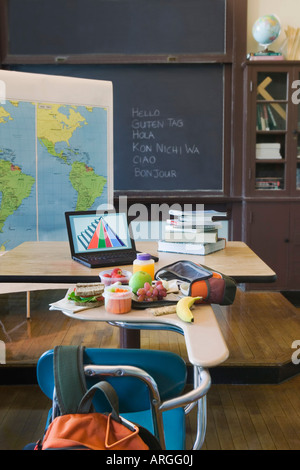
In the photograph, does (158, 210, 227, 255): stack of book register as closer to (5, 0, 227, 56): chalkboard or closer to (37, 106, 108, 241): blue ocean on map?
(37, 106, 108, 241): blue ocean on map

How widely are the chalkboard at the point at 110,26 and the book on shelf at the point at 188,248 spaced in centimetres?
255

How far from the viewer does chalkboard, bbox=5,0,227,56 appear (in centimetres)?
423

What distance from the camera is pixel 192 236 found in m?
2.21

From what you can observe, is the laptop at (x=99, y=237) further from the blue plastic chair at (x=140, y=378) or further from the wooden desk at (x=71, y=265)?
the blue plastic chair at (x=140, y=378)

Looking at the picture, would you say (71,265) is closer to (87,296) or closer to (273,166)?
(87,296)

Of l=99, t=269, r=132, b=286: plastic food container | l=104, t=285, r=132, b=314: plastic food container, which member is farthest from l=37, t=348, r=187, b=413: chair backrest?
l=99, t=269, r=132, b=286: plastic food container

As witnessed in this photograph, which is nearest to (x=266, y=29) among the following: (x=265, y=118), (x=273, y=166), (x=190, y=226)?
(x=265, y=118)

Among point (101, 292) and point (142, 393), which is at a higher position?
point (101, 292)

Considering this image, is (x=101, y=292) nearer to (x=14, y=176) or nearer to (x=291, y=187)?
(x=14, y=176)

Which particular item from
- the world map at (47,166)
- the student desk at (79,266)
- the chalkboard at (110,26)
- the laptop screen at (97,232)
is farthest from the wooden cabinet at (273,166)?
the laptop screen at (97,232)

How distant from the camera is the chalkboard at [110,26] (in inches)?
166

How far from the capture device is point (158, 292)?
59.1 inches

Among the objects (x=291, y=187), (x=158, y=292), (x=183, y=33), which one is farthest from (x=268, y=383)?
(x=183, y=33)
